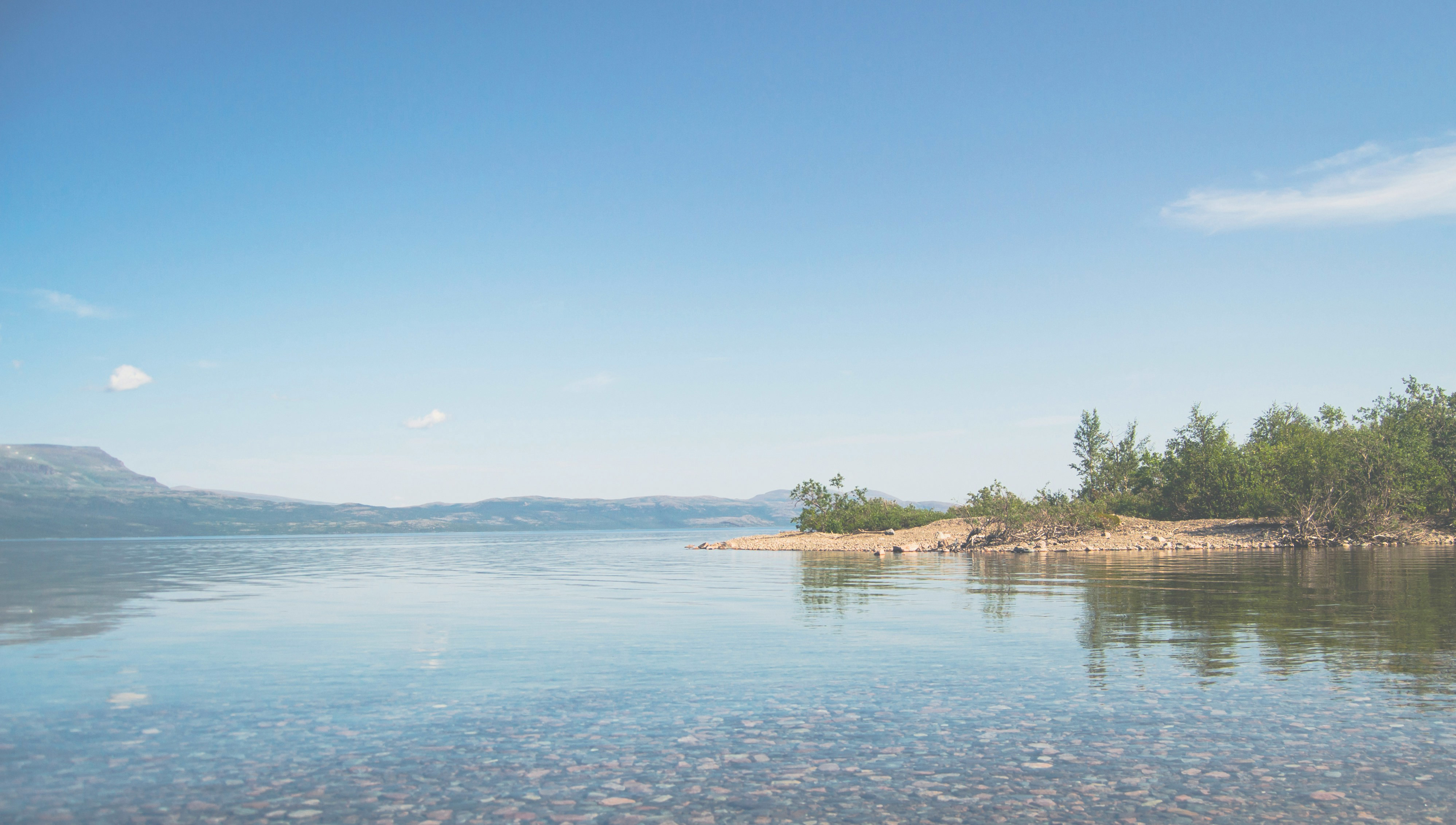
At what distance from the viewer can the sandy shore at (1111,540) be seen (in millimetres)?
68312

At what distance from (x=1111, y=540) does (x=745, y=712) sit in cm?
6557

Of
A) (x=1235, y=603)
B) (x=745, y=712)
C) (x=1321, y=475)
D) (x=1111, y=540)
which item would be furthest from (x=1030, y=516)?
(x=745, y=712)

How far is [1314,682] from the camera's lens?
43.8 ft

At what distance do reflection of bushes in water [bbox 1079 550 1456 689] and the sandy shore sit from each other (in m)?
26.5

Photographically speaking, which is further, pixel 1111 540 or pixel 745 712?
pixel 1111 540

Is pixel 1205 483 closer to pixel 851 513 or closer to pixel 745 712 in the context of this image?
pixel 851 513

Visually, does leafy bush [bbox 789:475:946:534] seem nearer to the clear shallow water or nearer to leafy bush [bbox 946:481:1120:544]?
leafy bush [bbox 946:481:1120:544]

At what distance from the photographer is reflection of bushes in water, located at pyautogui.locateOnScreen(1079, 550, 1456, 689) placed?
15.7 meters

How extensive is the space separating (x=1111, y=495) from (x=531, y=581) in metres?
84.0

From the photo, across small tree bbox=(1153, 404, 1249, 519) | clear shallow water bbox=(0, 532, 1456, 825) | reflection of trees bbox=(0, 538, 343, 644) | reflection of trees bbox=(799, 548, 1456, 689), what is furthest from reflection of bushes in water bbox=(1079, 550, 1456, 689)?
small tree bbox=(1153, 404, 1249, 519)

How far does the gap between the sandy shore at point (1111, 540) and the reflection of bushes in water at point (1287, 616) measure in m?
26.5

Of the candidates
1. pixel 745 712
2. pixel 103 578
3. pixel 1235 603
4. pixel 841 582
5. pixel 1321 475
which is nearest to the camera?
pixel 745 712

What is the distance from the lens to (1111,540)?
69.7 meters

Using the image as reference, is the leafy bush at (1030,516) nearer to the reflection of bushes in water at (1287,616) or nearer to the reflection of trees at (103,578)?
the reflection of bushes in water at (1287,616)
